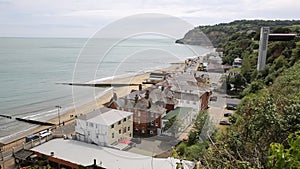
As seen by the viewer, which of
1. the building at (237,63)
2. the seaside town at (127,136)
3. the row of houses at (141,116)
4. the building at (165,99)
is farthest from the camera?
the building at (237,63)

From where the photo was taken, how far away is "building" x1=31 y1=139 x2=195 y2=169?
605cm

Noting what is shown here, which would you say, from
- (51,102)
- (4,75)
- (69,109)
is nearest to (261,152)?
(69,109)

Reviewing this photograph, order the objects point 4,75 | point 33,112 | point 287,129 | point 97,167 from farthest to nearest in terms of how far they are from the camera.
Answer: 1. point 4,75
2. point 33,112
3. point 97,167
4. point 287,129

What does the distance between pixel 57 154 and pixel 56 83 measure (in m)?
15.1

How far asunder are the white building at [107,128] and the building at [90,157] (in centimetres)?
24

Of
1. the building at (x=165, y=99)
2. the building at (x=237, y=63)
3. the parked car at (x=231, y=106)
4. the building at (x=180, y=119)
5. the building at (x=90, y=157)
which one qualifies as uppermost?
the building at (x=237, y=63)

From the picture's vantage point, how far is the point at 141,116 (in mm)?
7242

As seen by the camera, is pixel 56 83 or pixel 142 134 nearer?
pixel 142 134

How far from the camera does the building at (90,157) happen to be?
19.8 feet

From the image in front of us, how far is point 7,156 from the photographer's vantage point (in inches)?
327

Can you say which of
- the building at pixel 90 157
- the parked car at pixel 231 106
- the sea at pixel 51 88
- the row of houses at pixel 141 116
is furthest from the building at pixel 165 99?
the parked car at pixel 231 106

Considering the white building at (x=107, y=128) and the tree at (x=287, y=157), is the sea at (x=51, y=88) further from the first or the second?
the tree at (x=287, y=157)

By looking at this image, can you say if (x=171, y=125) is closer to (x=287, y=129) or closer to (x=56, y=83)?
(x=287, y=129)

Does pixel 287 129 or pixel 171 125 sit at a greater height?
pixel 287 129
